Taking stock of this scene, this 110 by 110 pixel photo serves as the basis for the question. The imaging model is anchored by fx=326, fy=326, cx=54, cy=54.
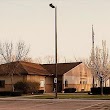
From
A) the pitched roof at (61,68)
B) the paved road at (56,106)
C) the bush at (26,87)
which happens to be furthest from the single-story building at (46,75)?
the paved road at (56,106)

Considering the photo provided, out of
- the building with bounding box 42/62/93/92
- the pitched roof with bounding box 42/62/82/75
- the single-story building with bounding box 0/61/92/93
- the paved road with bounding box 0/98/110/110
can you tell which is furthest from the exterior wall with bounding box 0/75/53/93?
the paved road with bounding box 0/98/110/110

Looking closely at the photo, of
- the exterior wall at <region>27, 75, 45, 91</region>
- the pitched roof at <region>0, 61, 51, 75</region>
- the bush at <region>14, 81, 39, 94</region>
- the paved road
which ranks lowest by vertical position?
the paved road

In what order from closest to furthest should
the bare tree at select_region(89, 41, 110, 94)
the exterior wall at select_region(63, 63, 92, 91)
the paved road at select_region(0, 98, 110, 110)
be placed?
the paved road at select_region(0, 98, 110, 110) < the bare tree at select_region(89, 41, 110, 94) < the exterior wall at select_region(63, 63, 92, 91)

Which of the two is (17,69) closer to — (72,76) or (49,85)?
(49,85)

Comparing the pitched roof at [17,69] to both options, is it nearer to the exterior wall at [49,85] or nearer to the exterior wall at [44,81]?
the exterior wall at [44,81]

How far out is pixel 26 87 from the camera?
47.3 m

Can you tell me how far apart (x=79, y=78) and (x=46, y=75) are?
392 inches

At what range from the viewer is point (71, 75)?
59.9 metres

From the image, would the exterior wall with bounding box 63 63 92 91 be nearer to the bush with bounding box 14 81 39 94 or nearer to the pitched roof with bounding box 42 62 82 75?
the pitched roof with bounding box 42 62 82 75

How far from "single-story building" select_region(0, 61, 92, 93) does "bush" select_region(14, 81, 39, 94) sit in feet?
5.01

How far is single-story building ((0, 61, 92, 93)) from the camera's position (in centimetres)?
4991

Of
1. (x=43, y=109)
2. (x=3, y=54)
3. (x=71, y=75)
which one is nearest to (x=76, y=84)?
(x=71, y=75)

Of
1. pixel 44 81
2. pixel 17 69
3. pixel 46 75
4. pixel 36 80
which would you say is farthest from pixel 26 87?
pixel 46 75

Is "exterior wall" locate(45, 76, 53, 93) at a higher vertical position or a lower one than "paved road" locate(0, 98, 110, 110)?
higher
